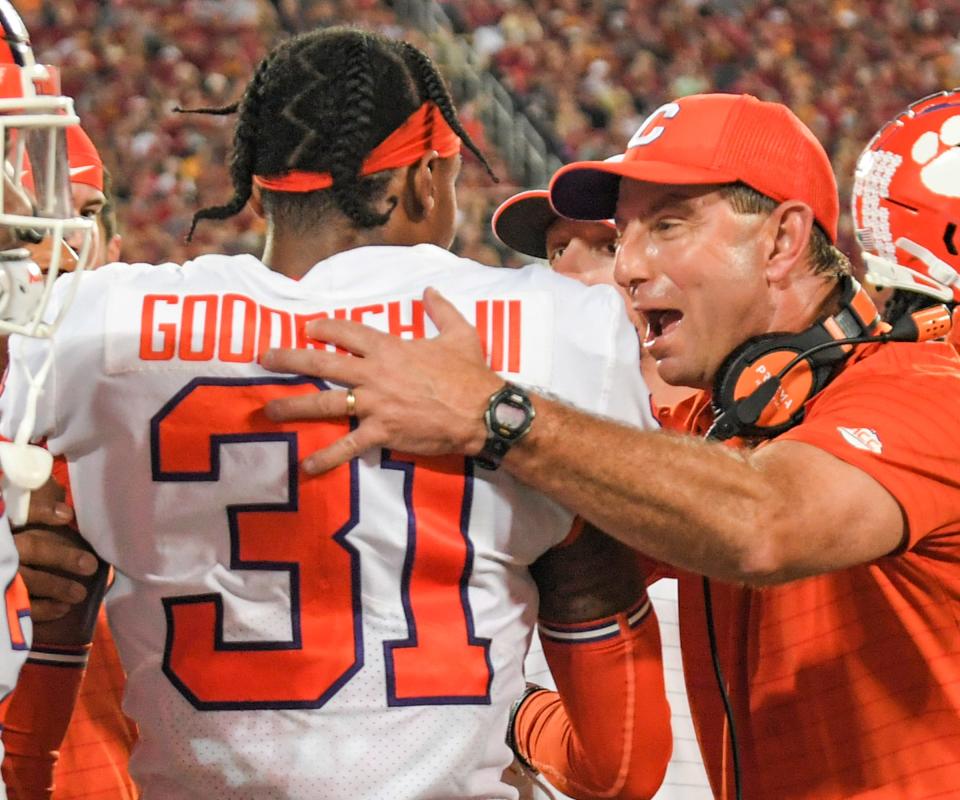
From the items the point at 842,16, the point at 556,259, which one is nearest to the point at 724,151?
the point at 556,259

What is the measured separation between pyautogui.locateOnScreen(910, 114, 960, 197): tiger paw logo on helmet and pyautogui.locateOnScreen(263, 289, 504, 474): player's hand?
1.00 metres

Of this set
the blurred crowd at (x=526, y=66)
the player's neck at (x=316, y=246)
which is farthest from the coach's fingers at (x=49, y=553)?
the blurred crowd at (x=526, y=66)

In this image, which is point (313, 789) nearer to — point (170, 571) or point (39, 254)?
point (170, 571)

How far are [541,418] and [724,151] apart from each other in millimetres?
793

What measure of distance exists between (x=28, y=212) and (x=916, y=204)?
1514mm

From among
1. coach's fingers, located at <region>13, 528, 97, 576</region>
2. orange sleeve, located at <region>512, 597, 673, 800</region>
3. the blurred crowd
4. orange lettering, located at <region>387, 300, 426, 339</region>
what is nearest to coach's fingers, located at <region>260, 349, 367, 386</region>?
orange lettering, located at <region>387, 300, 426, 339</region>

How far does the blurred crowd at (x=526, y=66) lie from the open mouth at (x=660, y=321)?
6.03 m

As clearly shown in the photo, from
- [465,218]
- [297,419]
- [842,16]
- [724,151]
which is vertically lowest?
[465,218]

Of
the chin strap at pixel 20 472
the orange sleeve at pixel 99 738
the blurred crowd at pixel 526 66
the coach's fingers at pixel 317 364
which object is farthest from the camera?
the blurred crowd at pixel 526 66

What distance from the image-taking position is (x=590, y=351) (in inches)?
Answer: 77.0

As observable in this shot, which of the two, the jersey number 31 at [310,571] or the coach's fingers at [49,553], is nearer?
the jersey number 31 at [310,571]

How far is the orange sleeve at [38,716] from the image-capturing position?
217 cm

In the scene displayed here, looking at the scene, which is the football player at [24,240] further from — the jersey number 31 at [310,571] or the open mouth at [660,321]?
the open mouth at [660,321]

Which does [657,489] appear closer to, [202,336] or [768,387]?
[768,387]
